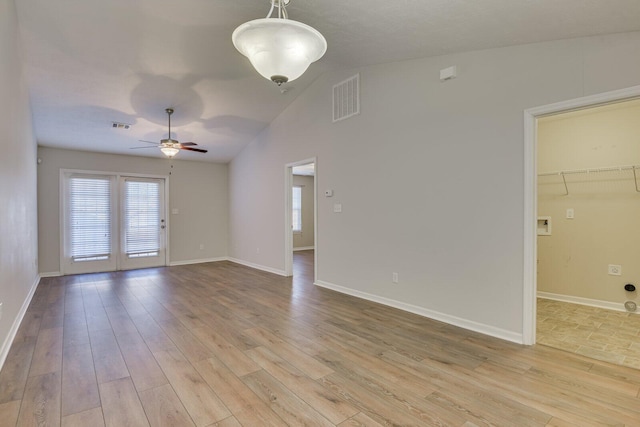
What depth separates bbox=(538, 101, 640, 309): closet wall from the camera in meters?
3.79

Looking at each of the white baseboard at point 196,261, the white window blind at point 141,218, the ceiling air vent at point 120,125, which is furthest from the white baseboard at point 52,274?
the ceiling air vent at point 120,125

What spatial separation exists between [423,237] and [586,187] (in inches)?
96.0

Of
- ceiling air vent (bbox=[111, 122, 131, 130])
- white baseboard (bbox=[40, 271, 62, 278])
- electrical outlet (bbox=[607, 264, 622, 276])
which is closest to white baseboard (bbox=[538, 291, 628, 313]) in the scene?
electrical outlet (bbox=[607, 264, 622, 276])

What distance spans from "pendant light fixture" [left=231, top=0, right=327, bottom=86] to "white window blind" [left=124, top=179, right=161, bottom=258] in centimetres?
639

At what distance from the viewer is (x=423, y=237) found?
365cm

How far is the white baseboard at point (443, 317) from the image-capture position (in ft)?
9.76

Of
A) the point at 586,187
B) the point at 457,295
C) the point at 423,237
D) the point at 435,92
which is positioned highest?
the point at 435,92

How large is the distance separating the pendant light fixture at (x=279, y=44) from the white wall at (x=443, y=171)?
7.12 feet

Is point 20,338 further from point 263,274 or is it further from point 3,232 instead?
point 263,274

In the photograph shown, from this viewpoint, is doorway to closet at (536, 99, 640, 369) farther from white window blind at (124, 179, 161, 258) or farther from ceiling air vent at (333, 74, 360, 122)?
white window blind at (124, 179, 161, 258)

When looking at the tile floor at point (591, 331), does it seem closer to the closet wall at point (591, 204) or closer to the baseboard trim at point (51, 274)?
the closet wall at point (591, 204)

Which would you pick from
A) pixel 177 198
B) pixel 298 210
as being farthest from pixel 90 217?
pixel 298 210

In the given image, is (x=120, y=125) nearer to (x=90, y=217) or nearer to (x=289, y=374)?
(x=90, y=217)

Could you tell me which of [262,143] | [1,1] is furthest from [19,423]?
[262,143]
